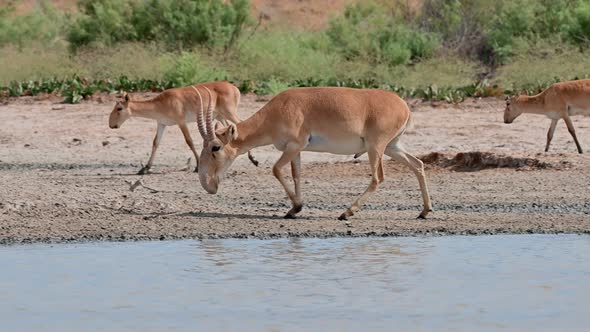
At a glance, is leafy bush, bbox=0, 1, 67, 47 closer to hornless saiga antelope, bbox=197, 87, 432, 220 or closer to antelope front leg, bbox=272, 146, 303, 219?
hornless saiga antelope, bbox=197, 87, 432, 220

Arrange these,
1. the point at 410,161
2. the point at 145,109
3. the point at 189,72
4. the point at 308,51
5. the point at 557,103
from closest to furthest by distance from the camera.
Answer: the point at 410,161 → the point at 145,109 → the point at 557,103 → the point at 189,72 → the point at 308,51

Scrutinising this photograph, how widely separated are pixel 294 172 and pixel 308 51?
1492cm

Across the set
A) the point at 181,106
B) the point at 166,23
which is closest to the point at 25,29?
the point at 166,23

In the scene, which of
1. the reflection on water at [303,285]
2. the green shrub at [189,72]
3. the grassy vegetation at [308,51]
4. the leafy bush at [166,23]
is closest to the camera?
the reflection on water at [303,285]

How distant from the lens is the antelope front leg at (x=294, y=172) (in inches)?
495

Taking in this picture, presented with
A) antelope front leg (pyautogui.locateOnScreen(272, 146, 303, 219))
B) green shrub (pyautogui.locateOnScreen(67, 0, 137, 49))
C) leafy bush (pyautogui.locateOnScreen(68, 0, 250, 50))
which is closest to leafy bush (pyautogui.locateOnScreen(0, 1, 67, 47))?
green shrub (pyautogui.locateOnScreen(67, 0, 137, 49))

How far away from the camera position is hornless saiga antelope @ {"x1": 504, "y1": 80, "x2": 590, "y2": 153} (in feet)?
62.7

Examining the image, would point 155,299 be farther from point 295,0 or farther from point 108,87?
point 295,0

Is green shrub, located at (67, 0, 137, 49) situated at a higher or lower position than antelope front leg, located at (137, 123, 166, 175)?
lower

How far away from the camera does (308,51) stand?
90.4 feet

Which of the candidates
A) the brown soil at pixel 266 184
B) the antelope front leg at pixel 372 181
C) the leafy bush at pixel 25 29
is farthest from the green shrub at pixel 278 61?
the antelope front leg at pixel 372 181

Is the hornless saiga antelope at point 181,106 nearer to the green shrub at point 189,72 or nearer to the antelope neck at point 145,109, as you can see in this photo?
the antelope neck at point 145,109

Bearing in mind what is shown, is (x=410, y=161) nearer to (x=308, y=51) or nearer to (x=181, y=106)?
(x=181, y=106)

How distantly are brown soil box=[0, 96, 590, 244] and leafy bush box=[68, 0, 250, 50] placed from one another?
21.5ft
